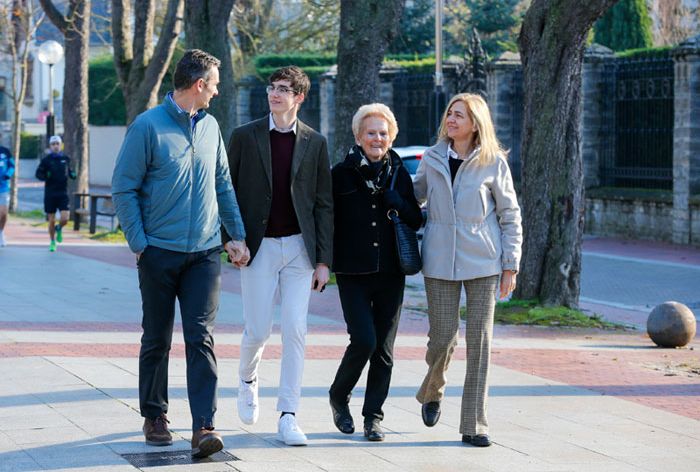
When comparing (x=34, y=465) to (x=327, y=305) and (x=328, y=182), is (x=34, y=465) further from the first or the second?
(x=327, y=305)

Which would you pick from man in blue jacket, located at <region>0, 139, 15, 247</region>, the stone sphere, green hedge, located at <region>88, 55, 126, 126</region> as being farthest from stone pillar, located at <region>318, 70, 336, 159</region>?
the stone sphere

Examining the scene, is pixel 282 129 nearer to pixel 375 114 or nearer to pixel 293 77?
pixel 293 77

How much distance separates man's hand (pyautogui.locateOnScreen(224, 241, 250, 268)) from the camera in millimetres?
6273

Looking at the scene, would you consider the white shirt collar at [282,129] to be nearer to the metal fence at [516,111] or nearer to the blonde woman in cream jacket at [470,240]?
the blonde woman in cream jacket at [470,240]

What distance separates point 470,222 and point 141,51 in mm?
16853

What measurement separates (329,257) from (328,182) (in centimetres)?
41

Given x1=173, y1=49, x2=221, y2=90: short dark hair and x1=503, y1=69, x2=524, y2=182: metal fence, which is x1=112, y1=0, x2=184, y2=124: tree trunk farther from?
x1=173, y1=49, x2=221, y2=90: short dark hair

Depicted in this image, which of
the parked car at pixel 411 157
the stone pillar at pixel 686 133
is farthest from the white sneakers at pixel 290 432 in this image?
the stone pillar at pixel 686 133

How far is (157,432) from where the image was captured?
6.15 meters

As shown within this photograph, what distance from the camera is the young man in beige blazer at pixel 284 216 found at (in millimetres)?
6359

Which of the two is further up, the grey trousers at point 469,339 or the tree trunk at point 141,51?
the tree trunk at point 141,51

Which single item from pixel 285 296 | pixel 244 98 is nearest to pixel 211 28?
pixel 285 296

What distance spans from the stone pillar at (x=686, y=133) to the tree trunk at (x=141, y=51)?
9.06 m

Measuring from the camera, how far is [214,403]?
238 inches
